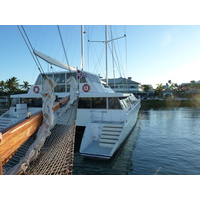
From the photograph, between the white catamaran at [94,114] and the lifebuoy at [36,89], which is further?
the lifebuoy at [36,89]

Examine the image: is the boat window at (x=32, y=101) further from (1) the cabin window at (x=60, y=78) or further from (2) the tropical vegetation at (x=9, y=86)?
(2) the tropical vegetation at (x=9, y=86)

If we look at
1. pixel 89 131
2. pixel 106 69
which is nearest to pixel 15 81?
pixel 106 69

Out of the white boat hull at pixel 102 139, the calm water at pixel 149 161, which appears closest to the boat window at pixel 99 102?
the white boat hull at pixel 102 139

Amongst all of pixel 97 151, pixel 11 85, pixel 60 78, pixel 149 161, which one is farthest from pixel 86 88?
pixel 11 85

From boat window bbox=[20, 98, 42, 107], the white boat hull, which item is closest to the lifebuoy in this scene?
boat window bbox=[20, 98, 42, 107]

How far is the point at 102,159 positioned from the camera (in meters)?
7.24

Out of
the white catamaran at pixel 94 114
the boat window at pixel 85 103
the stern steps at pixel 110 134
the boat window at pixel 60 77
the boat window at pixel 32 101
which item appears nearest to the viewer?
the white catamaran at pixel 94 114

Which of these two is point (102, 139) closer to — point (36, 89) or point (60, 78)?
point (60, 78)

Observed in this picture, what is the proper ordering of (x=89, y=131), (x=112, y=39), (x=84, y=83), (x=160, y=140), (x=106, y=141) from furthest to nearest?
(x=112, y=39), (x=84, y=83), (x=160, y=140), (x=89, y=131), (x=106, y=141)

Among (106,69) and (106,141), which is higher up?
(106,69)

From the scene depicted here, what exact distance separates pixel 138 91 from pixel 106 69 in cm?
4129

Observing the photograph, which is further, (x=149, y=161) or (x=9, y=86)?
(x=9, y=86)
